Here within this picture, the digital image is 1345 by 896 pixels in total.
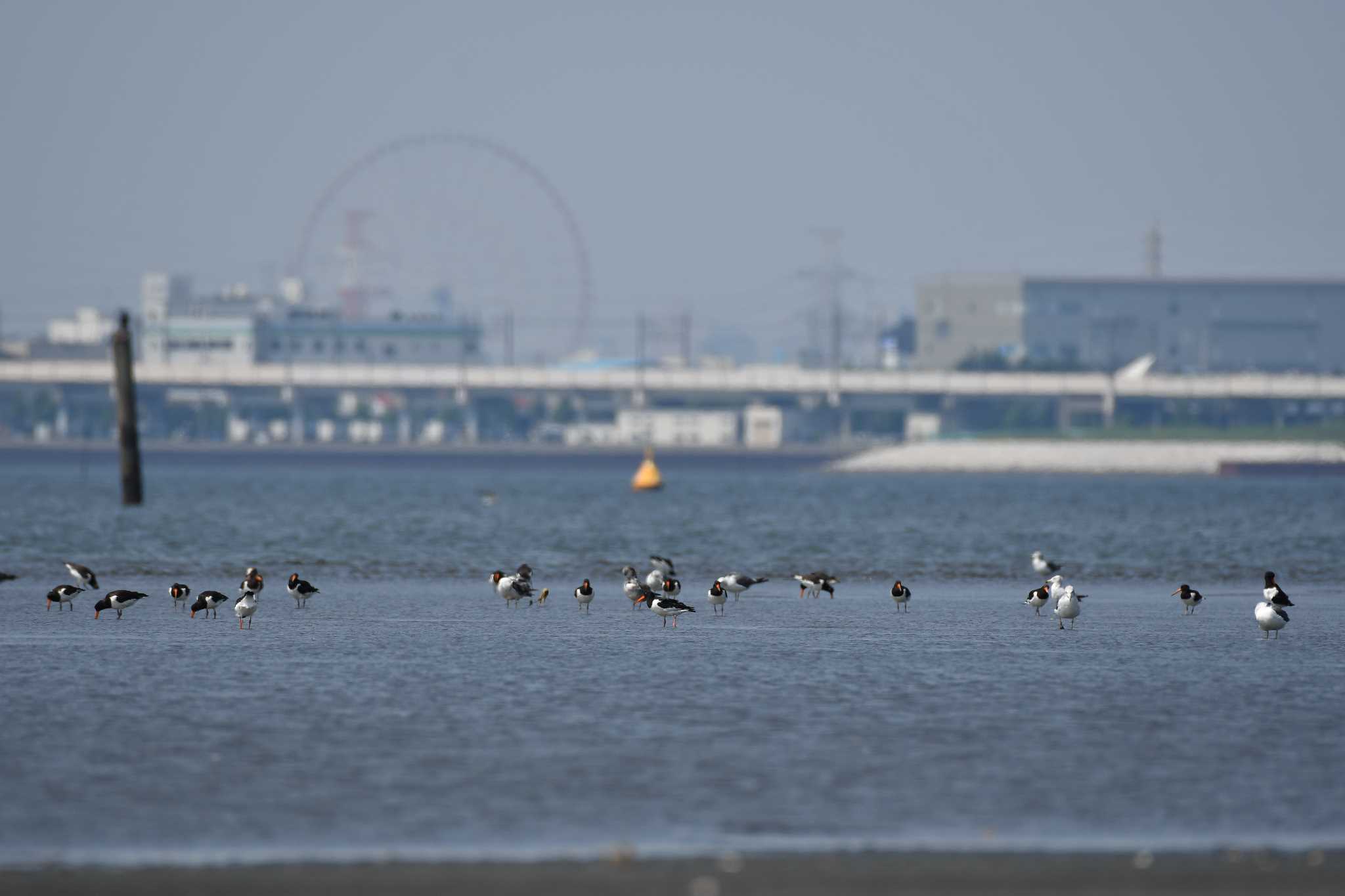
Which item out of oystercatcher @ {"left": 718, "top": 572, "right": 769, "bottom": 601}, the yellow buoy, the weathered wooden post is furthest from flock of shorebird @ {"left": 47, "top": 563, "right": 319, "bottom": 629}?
the yellow buoy

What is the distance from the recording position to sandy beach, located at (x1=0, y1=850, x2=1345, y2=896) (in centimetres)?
1384

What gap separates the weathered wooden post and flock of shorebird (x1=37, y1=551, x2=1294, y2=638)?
5083cm

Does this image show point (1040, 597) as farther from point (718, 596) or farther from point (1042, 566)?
point (1042, 566)

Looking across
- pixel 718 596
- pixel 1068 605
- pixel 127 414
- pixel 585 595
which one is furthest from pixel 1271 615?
pixel 127 414

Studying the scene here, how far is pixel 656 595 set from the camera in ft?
117

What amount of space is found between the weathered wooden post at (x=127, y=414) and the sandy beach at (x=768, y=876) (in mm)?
78630

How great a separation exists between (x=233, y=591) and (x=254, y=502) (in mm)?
65089

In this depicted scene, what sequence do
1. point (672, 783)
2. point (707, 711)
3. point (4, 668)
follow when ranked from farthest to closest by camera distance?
point (4, 668) → point (707, 711) → point (672, 783)

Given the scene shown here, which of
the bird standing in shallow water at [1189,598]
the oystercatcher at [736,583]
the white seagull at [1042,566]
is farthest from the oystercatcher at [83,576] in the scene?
the white seagull at [1042,566]

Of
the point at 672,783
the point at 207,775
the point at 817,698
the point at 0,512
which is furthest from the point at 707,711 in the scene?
the point at 0,512

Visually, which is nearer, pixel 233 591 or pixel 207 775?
pixel 207 775

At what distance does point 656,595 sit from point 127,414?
200 feet

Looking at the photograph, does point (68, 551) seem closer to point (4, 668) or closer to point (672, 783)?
point (4, 668)

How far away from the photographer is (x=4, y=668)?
1014 inches
